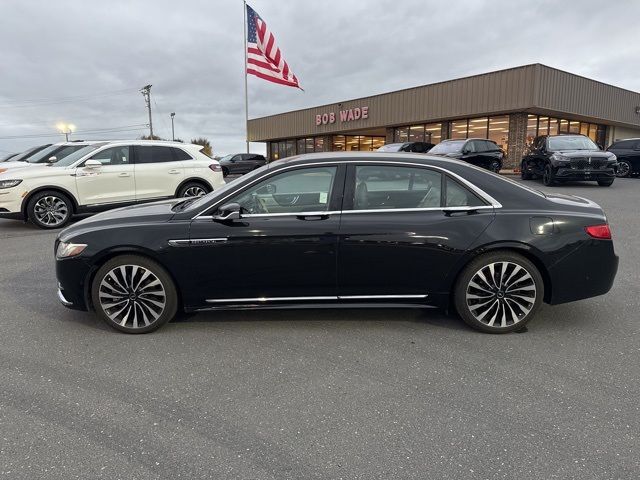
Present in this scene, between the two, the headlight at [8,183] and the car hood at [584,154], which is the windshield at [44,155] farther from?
the car hood at [584,154]

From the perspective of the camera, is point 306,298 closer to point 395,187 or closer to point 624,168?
point 395,187

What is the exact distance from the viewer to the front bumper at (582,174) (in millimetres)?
13719

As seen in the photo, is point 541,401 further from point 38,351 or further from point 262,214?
point 38,351

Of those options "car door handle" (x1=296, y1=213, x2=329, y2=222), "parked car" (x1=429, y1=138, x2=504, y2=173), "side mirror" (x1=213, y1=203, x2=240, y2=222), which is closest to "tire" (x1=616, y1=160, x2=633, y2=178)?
"parked car" (x1=429, y1=138, x2=504, y2=173)

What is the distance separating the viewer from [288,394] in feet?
9.62

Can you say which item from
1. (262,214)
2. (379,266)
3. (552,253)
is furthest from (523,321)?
(262,214)

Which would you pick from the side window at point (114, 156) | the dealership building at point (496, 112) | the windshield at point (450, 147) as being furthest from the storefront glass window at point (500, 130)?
the side window at point (114, 156)

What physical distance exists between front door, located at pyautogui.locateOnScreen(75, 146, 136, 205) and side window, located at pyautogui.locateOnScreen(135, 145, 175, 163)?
22cm

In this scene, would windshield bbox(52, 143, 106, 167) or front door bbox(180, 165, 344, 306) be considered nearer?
front door bbox(180, 165, 344, 306)

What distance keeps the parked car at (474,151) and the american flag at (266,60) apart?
8043 millimetres

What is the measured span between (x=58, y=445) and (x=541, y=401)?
109 inches

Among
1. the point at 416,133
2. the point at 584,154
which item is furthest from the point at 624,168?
the point at 416,133

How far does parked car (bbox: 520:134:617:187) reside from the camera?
13.7 meters

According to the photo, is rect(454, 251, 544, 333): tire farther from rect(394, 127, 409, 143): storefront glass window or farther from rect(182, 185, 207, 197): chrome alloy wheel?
rect(394, 127, 409, 143): storefront glass window
